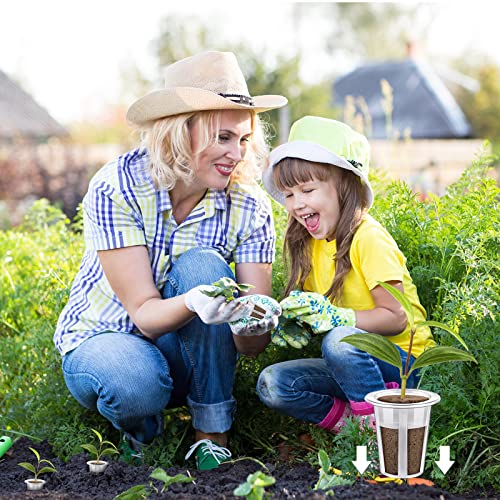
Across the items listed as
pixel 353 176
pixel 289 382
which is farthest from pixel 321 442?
pixel 353 176

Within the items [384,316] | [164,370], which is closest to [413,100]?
[384,316]

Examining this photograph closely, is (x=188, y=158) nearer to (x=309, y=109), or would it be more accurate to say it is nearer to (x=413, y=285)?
(x=413, y=285)

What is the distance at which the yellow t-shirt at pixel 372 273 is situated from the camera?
8.12ft

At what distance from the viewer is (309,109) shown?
17.0 metres

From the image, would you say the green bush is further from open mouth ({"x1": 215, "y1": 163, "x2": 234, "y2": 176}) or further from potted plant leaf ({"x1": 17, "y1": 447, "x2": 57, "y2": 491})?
open mouth ({"x1": 215, "y1": 163, "x2": 234, "y2": 176})

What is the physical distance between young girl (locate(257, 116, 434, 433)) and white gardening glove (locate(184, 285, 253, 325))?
0.79 feet

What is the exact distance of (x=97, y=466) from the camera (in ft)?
7.42

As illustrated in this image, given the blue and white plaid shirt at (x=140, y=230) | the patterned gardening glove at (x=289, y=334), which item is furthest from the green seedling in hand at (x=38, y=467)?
the patterned gardening glove at (x=289, y=334)

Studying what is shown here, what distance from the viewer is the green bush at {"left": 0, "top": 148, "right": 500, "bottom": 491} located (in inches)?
83.8

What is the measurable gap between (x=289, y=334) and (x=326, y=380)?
238 mm

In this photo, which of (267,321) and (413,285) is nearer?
(267,321)

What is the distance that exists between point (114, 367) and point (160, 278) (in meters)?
0.36

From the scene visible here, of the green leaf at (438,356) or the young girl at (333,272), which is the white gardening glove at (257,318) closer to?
the young girl at (333,272)

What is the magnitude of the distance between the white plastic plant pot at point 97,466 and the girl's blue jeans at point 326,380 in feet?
1.85
